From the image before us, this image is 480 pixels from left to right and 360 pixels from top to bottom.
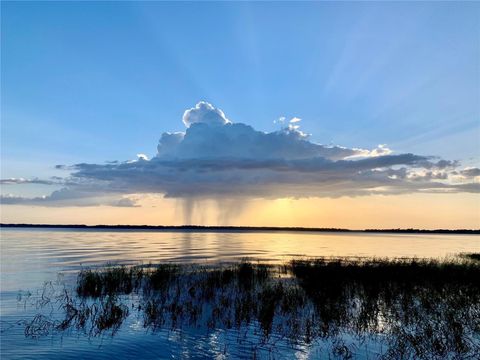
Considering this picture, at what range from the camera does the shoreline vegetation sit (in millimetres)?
14086

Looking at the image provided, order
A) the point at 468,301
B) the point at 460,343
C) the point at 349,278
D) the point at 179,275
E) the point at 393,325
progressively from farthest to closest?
the point at 179,275 < the point at 349,278 < the point at 468,301 < the point at 393,325 < the point at 460,343

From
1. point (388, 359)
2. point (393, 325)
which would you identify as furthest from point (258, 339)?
point (393, 325)

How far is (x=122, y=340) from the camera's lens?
14.6 metres

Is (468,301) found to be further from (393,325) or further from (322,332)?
(322,332)

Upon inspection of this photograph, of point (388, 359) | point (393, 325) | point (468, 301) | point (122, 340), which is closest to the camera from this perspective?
point (388, 359)

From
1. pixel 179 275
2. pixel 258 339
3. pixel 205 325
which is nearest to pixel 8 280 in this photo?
pixel 179 275

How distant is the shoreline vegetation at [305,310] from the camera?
14.1 m

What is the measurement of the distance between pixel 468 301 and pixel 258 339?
40.8 ft

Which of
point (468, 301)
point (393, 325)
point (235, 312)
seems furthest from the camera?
point (468, 301)

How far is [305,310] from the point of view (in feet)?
61.5

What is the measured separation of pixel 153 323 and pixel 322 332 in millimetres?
7246

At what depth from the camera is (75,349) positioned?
13.6 m

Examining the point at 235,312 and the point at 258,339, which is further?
the point at 235,312

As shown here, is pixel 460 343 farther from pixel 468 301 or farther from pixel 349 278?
pixel 349 278
